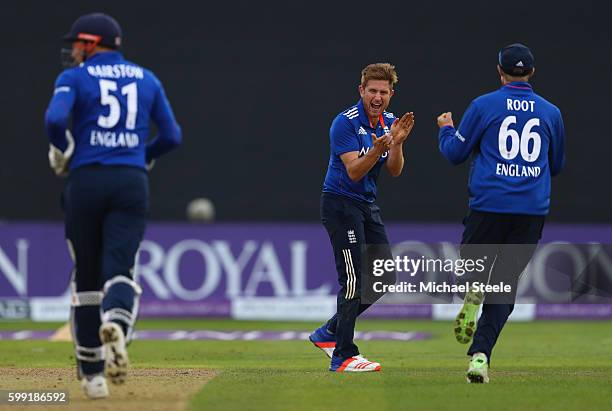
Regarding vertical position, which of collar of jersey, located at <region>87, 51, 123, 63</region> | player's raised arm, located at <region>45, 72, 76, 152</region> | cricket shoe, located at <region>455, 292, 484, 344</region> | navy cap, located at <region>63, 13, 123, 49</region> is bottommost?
cricket shoe, located at <region>455, 292, 484, 344</region>

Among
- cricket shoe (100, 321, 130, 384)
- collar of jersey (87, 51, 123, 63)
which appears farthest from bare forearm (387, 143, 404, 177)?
cricket shoe (100, 321, 130, 384)

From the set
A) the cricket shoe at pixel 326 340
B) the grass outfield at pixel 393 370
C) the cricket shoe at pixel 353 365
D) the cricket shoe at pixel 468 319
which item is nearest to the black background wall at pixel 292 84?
the grass outfield at pixel 393 370

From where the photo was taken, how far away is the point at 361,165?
8.32m

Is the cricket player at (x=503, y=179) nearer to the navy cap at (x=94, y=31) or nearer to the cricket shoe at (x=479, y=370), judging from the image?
the cricket shoe at (x=479, y=370)

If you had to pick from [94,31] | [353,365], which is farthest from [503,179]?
[94,31]

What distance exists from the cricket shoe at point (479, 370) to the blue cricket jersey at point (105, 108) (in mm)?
2416

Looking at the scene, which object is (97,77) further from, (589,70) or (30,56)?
(589,70)

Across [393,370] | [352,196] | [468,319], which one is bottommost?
[393,370]

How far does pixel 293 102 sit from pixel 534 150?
29.8ft

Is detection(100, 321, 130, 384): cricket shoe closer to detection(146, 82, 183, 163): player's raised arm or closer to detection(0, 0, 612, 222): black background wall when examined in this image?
detection(146, 82, 183, 163): player's raised arm

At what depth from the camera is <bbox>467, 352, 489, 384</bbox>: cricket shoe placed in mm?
7789

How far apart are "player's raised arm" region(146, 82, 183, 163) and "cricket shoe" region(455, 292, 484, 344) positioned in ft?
7.20

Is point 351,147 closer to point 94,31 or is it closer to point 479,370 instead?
point 479,370

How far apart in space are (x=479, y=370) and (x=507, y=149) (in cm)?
140
